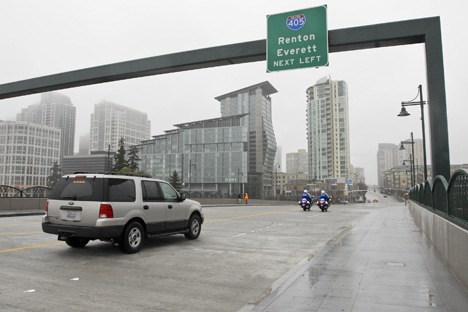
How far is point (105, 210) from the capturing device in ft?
27.1

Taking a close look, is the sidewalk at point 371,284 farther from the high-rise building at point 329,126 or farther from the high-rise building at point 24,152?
the high-rise building at point 24,152

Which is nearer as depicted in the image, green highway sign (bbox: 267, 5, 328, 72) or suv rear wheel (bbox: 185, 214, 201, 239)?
green highway sign (bbox: 267, 5, 328, 72)

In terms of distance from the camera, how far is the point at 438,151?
9.34 metres

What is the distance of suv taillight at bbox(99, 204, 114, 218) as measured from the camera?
8.24m

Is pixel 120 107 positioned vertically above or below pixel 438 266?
above

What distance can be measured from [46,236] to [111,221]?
4711 mm

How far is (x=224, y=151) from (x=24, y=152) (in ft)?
235

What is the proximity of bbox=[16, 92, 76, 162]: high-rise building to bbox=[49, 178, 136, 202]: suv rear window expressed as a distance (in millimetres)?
155040

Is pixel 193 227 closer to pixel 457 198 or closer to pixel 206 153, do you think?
pixel 457 198

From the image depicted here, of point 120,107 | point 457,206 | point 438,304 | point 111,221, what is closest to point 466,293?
point 438,304

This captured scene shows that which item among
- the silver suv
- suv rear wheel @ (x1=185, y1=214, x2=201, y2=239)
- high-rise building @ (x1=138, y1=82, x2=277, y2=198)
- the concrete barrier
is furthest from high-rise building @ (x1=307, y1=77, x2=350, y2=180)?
the silver suv

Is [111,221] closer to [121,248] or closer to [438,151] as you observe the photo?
[121,248]

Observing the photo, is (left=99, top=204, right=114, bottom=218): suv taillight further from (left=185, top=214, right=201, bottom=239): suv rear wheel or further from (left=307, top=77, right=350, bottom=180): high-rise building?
(left=307, top=77, right=350, bottom=180): high-rise building

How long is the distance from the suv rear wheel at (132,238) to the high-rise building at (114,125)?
4975 inches
